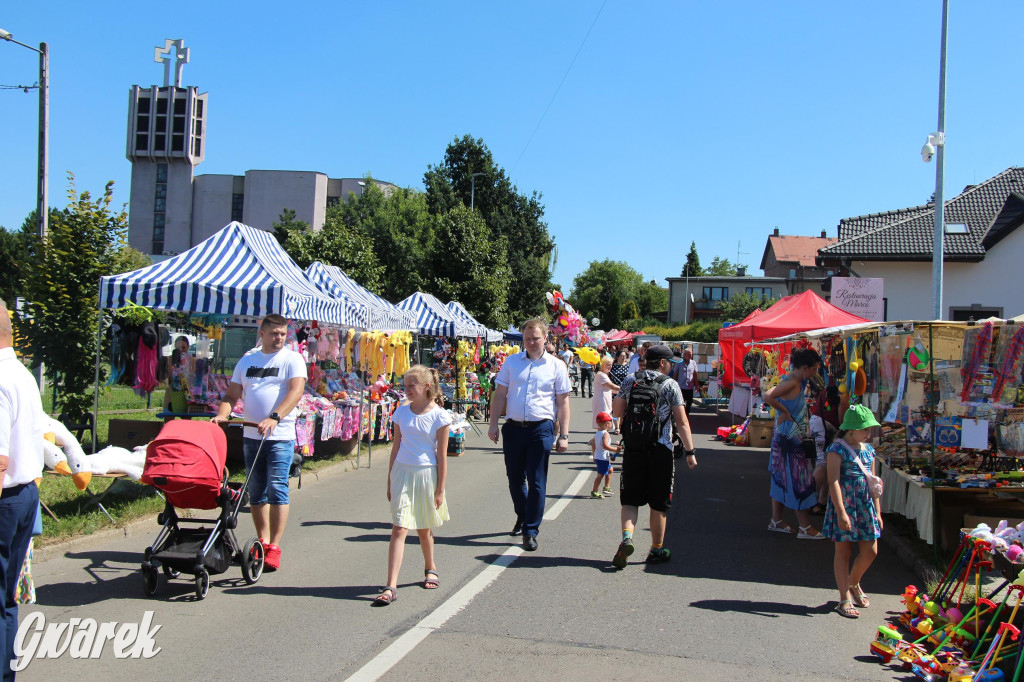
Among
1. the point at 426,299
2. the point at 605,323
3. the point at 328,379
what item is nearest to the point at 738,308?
the point at 605,323

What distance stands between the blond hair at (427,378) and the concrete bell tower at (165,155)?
228 feet

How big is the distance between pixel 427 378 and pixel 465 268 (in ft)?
91.5

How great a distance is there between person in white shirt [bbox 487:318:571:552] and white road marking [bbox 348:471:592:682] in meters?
0.47

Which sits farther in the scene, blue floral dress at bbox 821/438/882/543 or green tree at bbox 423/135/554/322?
green tree at bbox 423/135/554/322

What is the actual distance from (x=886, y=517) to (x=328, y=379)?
8.35m

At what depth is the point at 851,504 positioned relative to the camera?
18.2 feet

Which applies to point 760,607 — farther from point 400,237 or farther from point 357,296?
point 400,237

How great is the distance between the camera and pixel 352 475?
11.6 m

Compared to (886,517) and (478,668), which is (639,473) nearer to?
(478,668)

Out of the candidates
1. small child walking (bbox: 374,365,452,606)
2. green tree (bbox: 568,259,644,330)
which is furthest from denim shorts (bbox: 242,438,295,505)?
green tree (bbox: 568,259,644,330)

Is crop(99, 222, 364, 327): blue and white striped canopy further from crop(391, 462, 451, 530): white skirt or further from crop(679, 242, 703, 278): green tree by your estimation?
crop(679, 242, 703, 278): green tree

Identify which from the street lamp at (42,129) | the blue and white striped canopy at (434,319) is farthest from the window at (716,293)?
the street lamp at (42,129)

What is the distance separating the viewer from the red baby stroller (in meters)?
5.43

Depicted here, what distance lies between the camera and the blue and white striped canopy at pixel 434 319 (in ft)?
64.5
